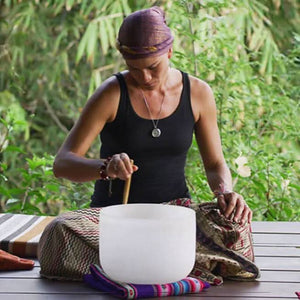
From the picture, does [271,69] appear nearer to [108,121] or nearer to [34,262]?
[108,121]

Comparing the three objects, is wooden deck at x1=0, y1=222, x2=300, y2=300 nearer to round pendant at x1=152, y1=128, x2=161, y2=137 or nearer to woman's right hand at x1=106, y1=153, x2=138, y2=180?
woman's right hand at x1=106, y1=153, x2=138, y2=180

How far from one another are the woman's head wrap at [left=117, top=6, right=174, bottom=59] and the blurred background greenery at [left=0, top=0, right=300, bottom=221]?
0.95m

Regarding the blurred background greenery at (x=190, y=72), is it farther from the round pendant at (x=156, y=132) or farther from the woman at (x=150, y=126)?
the round pendant at (x=156, y=132)

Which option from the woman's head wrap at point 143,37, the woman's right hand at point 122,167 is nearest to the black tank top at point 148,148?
the woman's head wrap at point 143,37

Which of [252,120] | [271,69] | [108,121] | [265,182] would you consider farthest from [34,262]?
[271,69]

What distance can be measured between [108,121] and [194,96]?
0.88 ft

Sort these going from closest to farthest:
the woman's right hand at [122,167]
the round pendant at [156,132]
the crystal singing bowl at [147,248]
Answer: the crystal singing bowl at [147,248], the woman's right hand at [122,167], the round pendant at [156,132]

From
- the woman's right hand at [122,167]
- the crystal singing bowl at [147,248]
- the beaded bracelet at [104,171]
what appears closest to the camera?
the crystal singing bowl at [147,248]

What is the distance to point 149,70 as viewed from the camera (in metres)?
2.04

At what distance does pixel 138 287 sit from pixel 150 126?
2.39 feet

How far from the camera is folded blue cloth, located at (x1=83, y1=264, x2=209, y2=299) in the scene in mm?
1491

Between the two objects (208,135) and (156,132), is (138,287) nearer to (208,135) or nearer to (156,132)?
(156,132)

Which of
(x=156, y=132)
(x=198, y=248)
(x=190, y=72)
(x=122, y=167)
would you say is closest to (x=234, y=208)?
(x=198, y=248)

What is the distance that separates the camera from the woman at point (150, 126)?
2029mm
